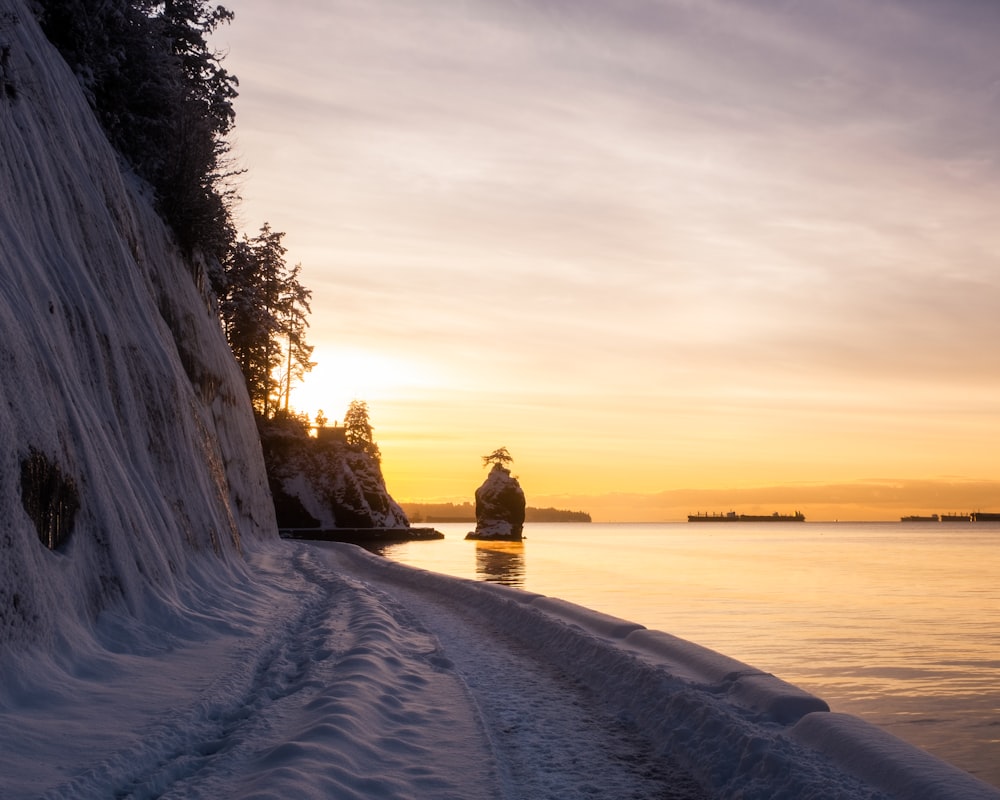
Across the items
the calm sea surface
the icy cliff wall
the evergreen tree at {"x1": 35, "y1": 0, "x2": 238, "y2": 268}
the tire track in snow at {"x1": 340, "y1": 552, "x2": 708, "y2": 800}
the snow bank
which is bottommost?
the calm sea surface

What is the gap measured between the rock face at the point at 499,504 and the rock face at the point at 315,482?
16567mm

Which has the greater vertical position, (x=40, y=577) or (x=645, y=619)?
(x=40, y=577)

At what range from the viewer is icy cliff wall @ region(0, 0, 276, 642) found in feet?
26.5

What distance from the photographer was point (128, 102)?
19.8 m

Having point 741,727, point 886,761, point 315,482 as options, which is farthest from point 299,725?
point 315,482

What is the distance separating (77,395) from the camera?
401 inches

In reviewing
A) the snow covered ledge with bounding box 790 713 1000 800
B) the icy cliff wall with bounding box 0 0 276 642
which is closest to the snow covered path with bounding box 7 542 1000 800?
the snow covered ledge with bounding box 790 713 1000 800

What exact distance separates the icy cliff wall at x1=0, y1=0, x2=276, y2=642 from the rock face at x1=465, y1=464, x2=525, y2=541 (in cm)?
6729

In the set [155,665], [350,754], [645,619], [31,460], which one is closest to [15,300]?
[31,460]

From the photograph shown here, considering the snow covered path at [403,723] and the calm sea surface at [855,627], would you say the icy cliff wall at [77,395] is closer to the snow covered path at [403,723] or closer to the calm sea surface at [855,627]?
the snow covered path at [403,723]

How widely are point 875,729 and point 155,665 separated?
23.3 ft

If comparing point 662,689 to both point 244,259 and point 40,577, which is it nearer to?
point 40,577

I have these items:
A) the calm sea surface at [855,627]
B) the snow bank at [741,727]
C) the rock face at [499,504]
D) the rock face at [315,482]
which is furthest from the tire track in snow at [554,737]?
the rock face at [499,504]

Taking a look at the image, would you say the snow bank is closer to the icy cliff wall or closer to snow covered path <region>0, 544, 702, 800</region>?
snow covered path <region>0, 544, 702, 800</region>
